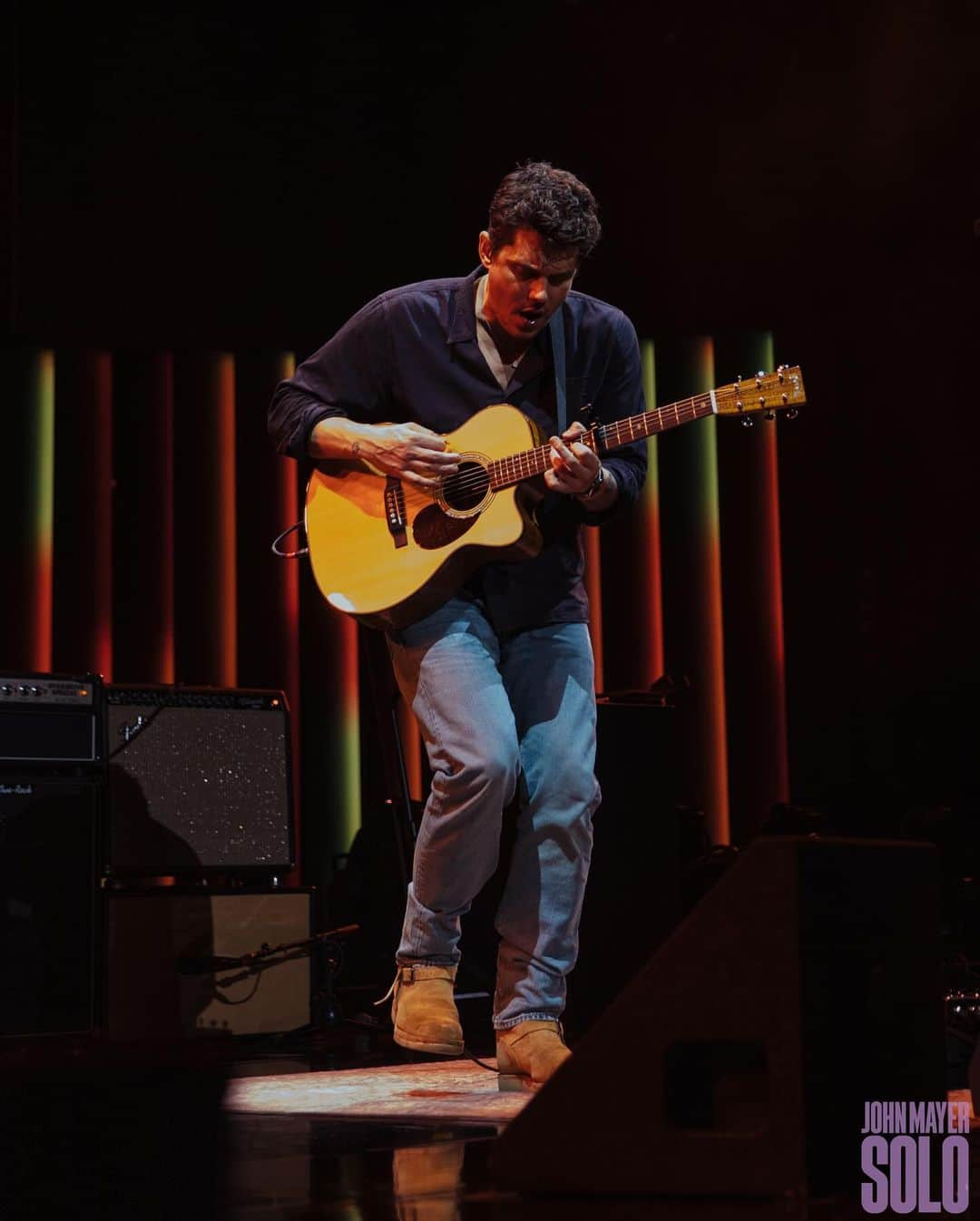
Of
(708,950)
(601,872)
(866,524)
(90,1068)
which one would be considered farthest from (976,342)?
(708,950)

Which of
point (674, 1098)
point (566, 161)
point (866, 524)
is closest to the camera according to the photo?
point (674, 1098)

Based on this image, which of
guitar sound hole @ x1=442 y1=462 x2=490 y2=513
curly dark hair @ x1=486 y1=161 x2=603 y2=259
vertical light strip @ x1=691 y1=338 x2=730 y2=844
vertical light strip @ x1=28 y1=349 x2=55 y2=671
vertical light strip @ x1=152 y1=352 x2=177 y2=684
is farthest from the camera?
vertical light strip @ x1=691 y1=338 x2=730 y2=844

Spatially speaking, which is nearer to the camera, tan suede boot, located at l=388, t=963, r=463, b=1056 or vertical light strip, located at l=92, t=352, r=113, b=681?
tan suede boot, located at l=388, t=963, r=463, b=1056

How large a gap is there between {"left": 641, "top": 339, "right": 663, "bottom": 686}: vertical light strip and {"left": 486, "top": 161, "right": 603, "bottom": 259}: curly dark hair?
3615 millimetres

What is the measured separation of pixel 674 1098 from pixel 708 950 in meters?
0.17

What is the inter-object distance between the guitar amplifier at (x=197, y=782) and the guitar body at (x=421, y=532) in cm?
145

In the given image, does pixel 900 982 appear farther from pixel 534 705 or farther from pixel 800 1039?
pixel 534 705

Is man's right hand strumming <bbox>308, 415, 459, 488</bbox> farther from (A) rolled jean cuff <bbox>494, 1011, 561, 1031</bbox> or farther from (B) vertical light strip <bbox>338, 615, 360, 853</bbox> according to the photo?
(B) vertical light strip <bbox>338, 615, 360, 853</bbox>

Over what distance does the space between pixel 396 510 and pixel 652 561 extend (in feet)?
11.9

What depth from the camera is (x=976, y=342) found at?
17.6 ft

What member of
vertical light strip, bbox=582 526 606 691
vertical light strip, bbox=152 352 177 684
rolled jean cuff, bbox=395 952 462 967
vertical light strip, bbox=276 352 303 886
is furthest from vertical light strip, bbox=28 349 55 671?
rolled jean cuff, bbox=395 952 462 967

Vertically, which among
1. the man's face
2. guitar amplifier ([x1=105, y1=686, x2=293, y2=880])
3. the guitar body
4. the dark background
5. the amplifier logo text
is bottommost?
the amplifier logo text

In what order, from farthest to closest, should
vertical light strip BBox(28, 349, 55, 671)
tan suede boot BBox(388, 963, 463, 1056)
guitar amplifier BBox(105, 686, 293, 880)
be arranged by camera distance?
vertical light strip BBox(28, 349, 55, 671) → guitar amplifier BBox(105, 686, 293, 880) → tan suede boot BBox(388, 963, 463, 1056)

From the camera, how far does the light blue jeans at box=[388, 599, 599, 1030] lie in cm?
253
